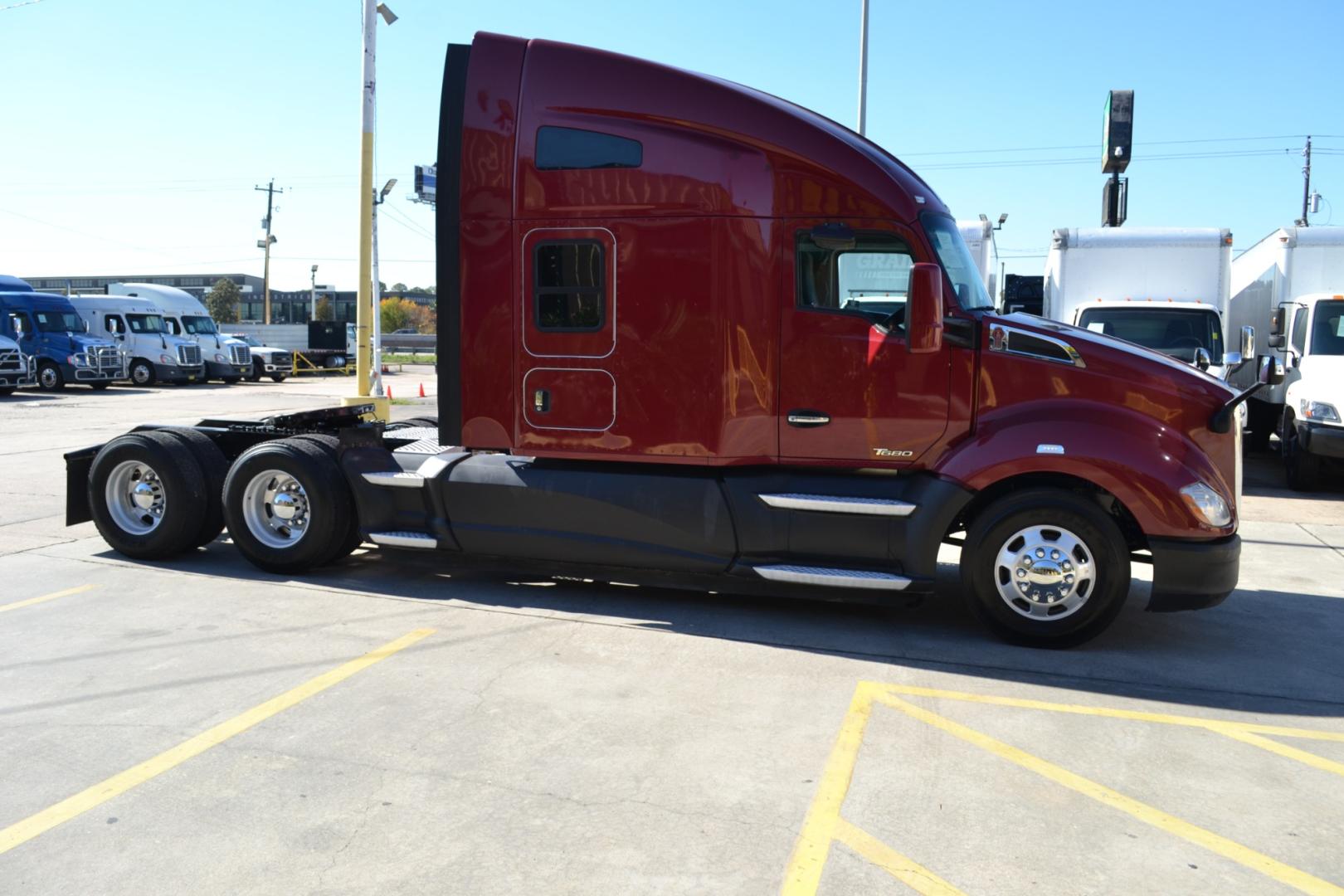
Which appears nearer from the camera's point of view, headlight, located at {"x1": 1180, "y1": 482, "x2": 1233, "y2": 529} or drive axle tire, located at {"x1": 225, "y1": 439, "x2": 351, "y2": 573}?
headlight, located at {"x1": 1180, "y1": 482, "x2": 1233, "y2": 529}

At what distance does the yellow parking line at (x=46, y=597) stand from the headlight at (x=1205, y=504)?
22.5ft

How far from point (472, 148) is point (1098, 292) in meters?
9.90

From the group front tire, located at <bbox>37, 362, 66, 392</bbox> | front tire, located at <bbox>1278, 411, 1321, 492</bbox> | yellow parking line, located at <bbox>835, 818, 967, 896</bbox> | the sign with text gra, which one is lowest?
yellow parking line, located at <bbox>835, 818, 967, 896</bbox>

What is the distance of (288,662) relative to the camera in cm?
566

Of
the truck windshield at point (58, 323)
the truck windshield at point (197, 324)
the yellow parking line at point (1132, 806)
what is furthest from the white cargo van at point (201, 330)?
the yellow parking line at point (1132, 806)

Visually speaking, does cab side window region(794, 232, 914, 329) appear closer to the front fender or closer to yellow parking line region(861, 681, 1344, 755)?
the front fender

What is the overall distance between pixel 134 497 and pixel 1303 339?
13045mm

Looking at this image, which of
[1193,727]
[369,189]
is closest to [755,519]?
[1193,727]

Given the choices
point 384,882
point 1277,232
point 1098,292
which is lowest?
point 384,882

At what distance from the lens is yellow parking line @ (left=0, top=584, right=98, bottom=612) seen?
22.0ft

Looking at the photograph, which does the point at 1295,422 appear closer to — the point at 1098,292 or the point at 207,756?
the point at 1098,292

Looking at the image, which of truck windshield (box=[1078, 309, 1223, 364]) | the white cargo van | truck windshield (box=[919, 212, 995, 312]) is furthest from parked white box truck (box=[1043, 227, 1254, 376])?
the white cargo van

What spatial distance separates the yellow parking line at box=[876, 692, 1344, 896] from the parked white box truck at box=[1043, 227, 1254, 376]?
9.45 meters

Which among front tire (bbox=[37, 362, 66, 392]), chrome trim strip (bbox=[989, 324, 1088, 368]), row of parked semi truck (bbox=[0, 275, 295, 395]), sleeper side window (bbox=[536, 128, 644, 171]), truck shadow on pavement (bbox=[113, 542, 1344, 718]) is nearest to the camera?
truck shadow on pavement (bbox=[113, 542, 1344, 718])
